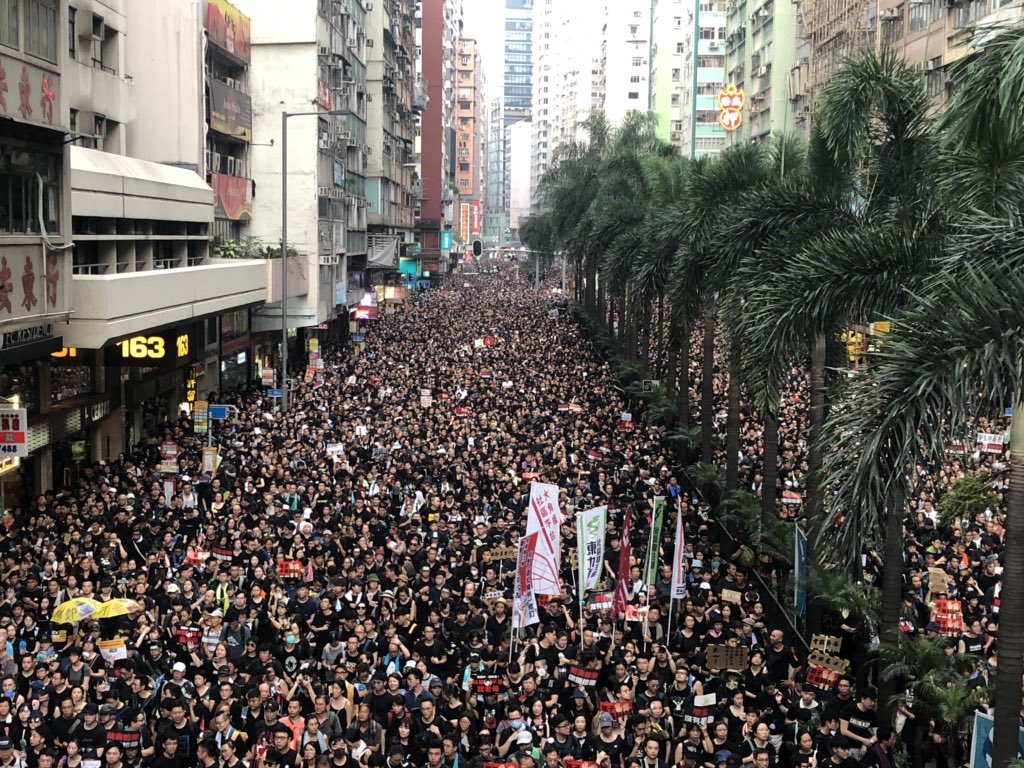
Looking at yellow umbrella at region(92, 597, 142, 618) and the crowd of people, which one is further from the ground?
yellow umbrella at region(92, 597, 142, 618)

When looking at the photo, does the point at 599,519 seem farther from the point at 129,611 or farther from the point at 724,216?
the point at 724,216

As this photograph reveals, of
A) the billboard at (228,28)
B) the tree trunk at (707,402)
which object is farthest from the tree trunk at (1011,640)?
the billboard at (228,28)

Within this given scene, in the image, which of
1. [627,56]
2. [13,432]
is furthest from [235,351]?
[627,56]

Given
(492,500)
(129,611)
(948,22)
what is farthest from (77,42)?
(948,22)

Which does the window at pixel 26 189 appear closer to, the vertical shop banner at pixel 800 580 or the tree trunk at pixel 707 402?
the vertical shop banner at pixel 800 580

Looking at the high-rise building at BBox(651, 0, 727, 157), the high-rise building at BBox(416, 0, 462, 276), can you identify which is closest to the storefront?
the high-rise building at BBox(651, 0, 727, 157)

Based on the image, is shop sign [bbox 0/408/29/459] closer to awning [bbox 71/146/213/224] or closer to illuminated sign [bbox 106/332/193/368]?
illuminated sign [bbox 106/332/193/368]
